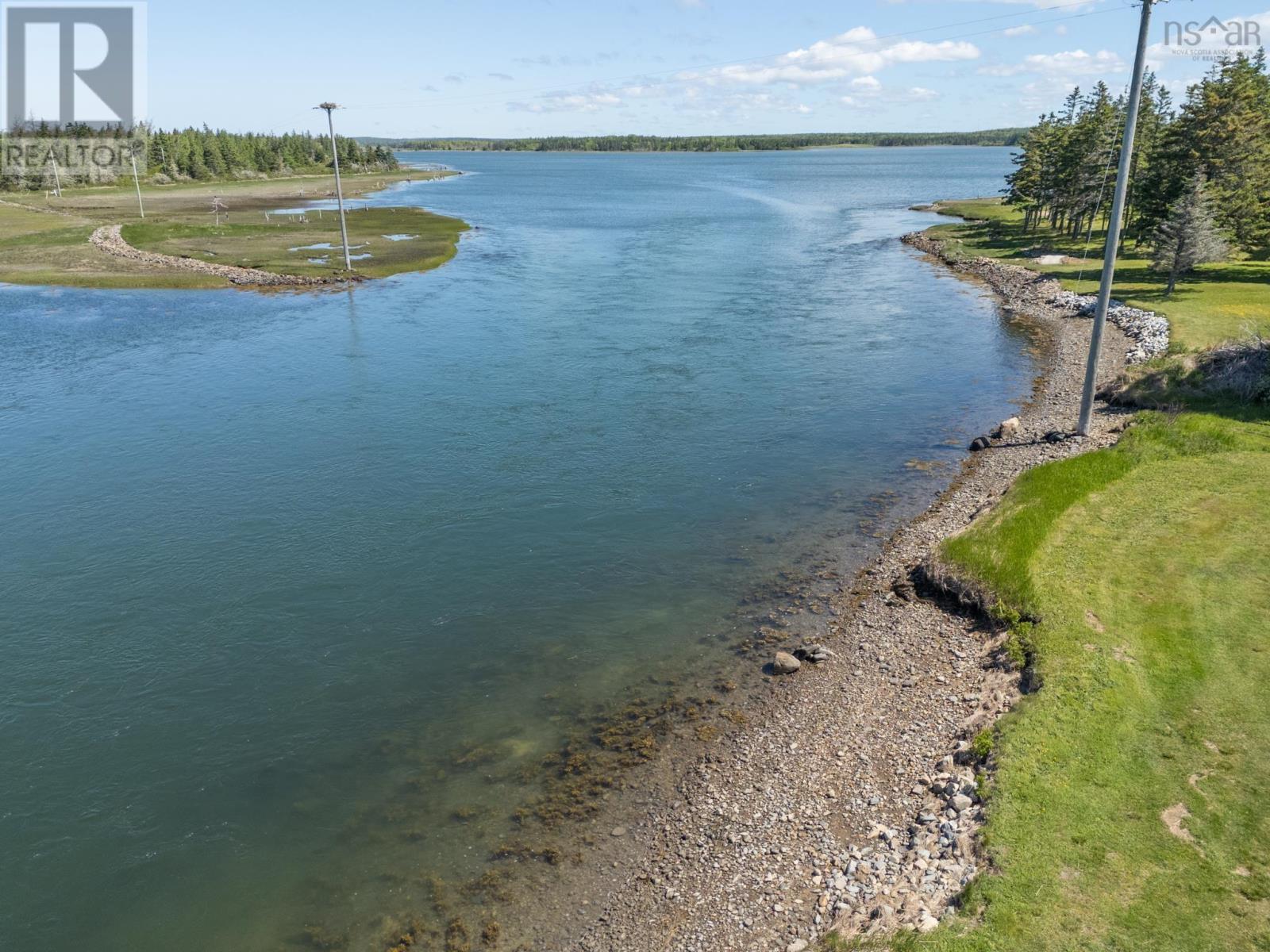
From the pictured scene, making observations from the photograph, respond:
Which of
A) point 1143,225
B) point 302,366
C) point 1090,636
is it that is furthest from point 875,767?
point 1143,225

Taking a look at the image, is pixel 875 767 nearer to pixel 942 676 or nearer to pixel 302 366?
pixel 942 676

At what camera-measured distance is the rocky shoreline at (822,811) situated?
49.3 feet

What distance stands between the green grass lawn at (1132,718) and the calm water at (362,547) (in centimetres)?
730

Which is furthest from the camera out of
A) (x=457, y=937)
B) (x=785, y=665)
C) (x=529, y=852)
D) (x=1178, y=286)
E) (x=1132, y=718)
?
(x=1178, y=286)

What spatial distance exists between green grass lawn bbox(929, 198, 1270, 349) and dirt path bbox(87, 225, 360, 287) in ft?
224

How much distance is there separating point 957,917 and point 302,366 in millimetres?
49364

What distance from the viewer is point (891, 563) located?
27.6 metres

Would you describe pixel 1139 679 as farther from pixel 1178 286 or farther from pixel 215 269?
pixel 215 269

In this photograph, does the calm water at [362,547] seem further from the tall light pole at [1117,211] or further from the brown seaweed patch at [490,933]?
the tall light pole at [1117,211]

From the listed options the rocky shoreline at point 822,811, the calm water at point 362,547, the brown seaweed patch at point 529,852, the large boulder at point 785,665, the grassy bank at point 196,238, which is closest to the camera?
the rocky shoreline at point 822,811

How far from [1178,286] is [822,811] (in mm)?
60424

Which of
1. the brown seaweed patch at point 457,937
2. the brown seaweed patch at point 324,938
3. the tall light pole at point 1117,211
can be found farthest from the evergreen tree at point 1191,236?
the brown seaweed patch at point 324,938

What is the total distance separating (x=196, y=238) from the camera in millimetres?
101812

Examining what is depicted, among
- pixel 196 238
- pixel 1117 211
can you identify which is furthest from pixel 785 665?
pixel 196 238
